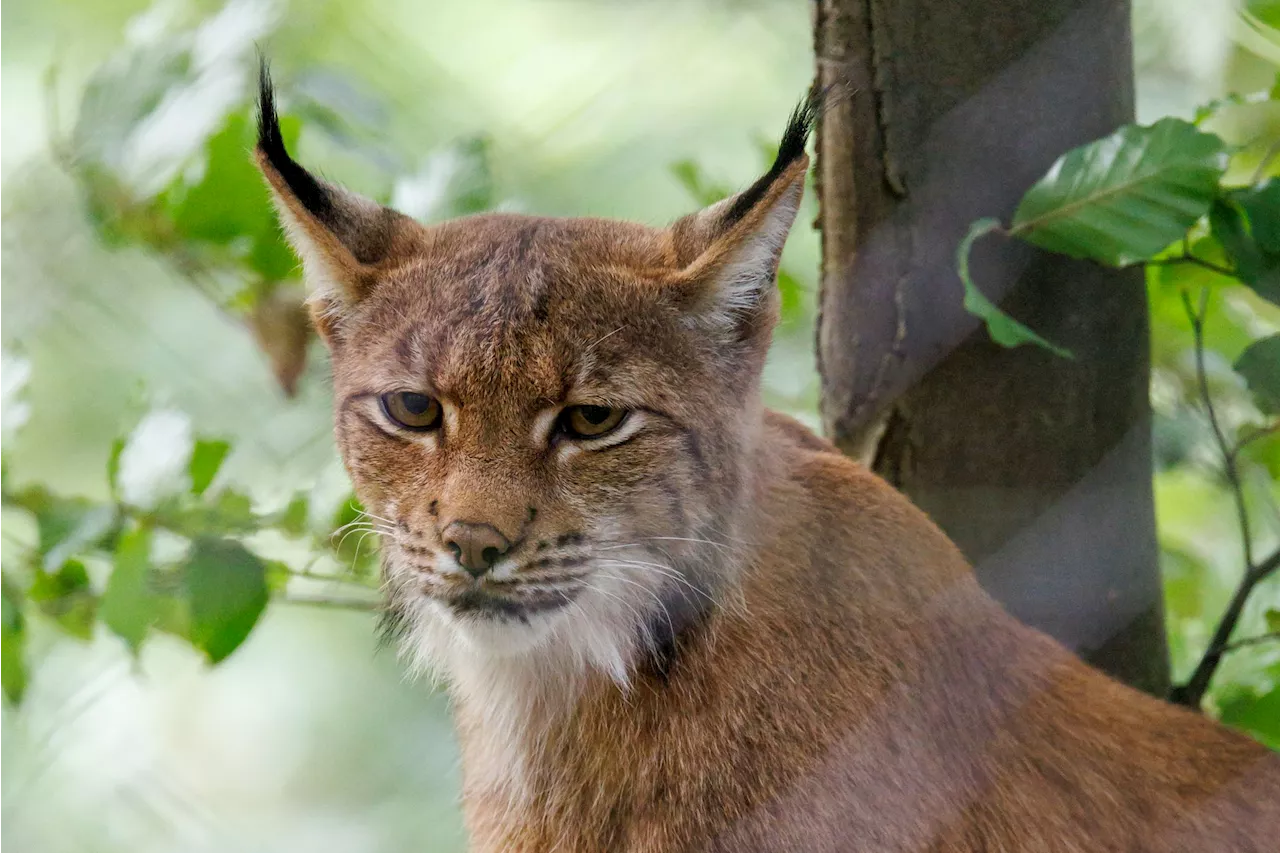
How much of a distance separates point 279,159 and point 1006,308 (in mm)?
1277

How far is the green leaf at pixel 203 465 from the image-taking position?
2303mm

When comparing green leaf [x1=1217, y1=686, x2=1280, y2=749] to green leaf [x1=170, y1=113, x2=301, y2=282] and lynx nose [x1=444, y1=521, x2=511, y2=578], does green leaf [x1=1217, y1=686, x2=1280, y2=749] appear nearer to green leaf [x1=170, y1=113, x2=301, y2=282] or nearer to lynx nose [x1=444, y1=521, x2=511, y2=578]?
lynx nose [x1=444, y1=521, x2=511, y2=578]

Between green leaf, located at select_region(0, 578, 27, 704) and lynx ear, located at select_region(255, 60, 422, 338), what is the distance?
0.89 meters

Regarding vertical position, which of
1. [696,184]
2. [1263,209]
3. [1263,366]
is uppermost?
[1263,209]

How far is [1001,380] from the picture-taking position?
2.39 metres

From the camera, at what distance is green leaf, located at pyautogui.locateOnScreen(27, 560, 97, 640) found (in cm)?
261

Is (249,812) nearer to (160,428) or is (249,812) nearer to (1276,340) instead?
(160,428)

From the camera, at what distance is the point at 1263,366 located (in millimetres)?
2244

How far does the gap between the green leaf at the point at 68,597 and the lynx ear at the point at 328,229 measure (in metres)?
0.93

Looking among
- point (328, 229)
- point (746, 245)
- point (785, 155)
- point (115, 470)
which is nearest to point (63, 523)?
point (115, 470)

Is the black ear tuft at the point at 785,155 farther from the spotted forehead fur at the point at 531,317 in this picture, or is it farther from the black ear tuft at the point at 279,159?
the black ear tuft at the point at 279,159

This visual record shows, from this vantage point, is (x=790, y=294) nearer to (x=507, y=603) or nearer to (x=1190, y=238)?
(x=1190, y=238)

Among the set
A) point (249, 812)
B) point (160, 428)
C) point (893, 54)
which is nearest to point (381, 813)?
point (249, 812)

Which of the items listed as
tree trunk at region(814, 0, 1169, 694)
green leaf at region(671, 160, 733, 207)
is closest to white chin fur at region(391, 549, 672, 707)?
tree trunk at region(814, 0, 1169, 694)
